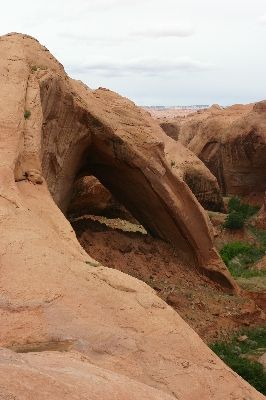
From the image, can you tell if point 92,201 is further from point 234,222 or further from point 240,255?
point 234,222

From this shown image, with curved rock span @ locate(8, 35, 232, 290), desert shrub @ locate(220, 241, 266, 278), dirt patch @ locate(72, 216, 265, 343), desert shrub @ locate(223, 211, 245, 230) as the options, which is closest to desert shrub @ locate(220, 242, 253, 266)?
desert shrub @ locate(220, 241, 266, 278)

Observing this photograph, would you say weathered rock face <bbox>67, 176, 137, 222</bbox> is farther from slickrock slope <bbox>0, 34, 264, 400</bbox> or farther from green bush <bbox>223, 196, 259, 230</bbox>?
slickrock slope <bbox>0, 34, 264, 400</bbox>

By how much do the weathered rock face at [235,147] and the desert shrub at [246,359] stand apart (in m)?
12.7

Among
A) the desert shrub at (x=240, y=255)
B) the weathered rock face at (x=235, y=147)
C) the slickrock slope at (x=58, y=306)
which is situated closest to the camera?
the slickrock slope at (x=58, y=306)

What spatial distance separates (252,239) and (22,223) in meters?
14.7

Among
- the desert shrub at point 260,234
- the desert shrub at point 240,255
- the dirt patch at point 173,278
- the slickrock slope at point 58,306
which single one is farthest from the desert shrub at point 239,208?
the slickrock slope at point 58,306

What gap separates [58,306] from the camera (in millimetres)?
4211

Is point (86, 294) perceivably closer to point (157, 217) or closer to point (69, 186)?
point (69, 186)

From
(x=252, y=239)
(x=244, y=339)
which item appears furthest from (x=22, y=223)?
(x=252, y=239)

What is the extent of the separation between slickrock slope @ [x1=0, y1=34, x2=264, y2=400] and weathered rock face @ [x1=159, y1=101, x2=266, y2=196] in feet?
45.6

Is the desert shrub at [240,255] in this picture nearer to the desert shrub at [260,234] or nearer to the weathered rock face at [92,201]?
the desert shrub at [260,234]

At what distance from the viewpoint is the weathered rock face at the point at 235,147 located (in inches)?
867

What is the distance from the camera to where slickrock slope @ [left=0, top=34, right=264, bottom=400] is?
10.6 feet

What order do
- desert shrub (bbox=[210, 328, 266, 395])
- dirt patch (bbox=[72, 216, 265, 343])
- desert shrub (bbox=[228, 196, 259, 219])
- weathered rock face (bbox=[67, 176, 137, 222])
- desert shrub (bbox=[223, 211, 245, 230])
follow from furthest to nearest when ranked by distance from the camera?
1. desert shrub (bbox=[228, 196, 259, 219])
2. desert shrub (bbox=[223, 211, 245, 230])
3. weathered rock face (bbox=[67, 176, 137, 222])
4. dirt patch (bbox=[72, 216, 265, 343])
5. desert shrub (bbox=[210, 328, 266, 395])
